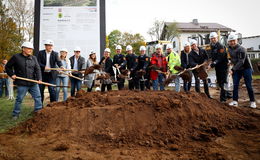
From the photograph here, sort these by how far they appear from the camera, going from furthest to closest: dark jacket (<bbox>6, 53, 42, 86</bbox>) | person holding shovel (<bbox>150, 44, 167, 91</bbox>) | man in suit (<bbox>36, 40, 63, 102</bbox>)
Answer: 1. person holding shovel (<bbox>150, 44, 167, 91</bbox>)
2. man in suit (<bbox>36, 40, 63, 102</bbox>)
3. dark jacket (<bbox>6, 53, 42, 86</bbox>)

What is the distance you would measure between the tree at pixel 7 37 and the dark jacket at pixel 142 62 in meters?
13.5

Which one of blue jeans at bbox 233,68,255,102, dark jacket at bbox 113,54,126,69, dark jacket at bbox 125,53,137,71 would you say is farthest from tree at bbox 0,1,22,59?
blue jeans at bbox 233,68,255,102

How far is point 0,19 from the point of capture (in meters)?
17.3

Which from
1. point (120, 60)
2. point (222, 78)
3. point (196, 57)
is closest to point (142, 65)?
point (120, 60)

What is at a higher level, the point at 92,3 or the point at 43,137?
the point at 92,3

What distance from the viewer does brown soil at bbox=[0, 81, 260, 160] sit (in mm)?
2877

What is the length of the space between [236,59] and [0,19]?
62.0 feet

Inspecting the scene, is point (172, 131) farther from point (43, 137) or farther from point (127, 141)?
point (43, 137)

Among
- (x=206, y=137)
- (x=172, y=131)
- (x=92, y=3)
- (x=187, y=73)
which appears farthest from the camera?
(x=92, y=3)

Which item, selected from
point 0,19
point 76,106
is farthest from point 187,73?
point 0,19

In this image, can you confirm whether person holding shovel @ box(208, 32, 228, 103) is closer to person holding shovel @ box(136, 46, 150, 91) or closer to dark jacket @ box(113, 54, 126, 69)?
person holding shovel @ box(136, 46, 150, 91)

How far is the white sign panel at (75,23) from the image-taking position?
32.5 feet

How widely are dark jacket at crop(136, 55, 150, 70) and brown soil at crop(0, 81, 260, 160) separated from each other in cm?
334

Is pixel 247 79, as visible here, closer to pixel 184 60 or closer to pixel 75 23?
pixel 184 60
